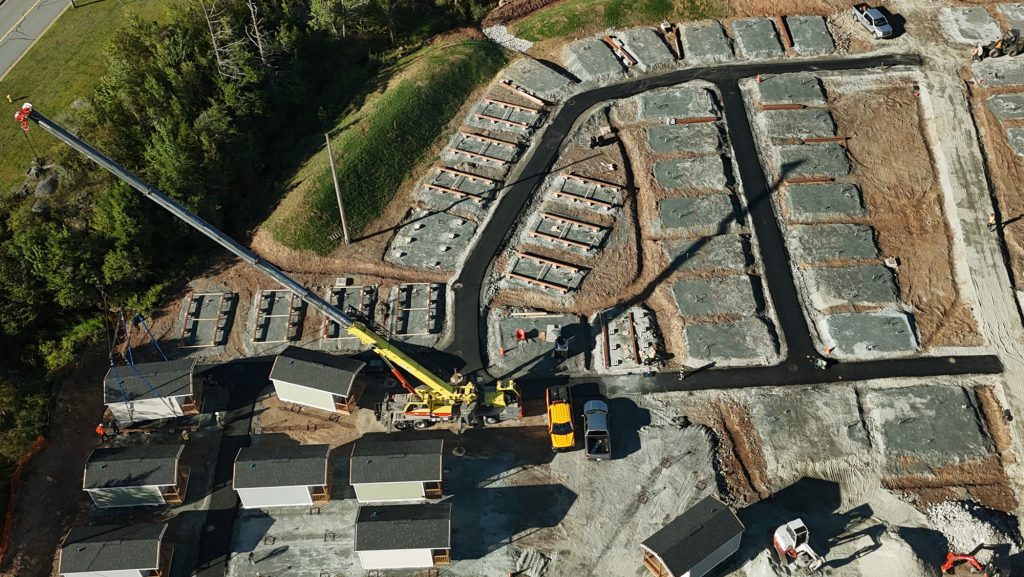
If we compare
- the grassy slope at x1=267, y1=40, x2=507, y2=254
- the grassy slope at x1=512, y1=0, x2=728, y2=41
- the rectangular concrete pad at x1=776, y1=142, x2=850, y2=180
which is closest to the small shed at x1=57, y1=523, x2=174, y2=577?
the grassy slope at x1=267, y1=40, x2=507, y2=254

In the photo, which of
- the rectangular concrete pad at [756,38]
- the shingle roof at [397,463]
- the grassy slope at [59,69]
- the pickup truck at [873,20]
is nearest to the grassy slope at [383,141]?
the shingle roof at [397,463]

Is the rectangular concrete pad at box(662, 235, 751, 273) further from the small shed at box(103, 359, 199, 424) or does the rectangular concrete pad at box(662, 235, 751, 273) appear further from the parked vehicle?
the small shed at box(103, 359, 199, 424)

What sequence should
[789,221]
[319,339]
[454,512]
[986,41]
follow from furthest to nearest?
[986,41] → [789,221] → [319,339] → [454,512]

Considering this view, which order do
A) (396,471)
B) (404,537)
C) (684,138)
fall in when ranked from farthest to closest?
(684,138) → (396,471) → (404,537)

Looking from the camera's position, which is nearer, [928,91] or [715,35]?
[928,91]

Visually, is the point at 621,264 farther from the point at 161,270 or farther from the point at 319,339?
the point at 161,270

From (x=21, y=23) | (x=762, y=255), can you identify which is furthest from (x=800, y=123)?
(x=21, y=23)

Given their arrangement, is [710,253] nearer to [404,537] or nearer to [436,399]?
[436,399]

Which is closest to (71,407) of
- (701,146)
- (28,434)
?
(28,434)
